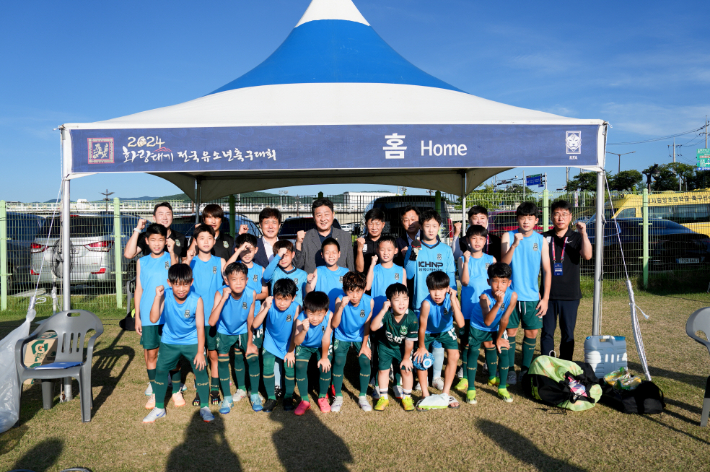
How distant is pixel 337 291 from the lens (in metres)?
3.78

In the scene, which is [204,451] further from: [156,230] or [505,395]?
[505,395]

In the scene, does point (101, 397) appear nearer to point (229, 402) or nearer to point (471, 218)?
point (229, 402)

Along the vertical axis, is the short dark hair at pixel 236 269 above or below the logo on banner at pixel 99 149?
→ below

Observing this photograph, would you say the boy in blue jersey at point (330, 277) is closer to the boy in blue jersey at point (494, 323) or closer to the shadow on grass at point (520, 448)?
the boy in blue jersey at point (494, 323)

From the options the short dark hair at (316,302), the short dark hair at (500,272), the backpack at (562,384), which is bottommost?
the backpack at (562,384)

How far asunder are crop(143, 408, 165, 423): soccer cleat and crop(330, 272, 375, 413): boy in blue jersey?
1.33 metres

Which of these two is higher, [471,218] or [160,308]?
[471,218]

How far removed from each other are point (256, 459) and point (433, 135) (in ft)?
9.36

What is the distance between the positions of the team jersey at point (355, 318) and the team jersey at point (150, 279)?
149cm

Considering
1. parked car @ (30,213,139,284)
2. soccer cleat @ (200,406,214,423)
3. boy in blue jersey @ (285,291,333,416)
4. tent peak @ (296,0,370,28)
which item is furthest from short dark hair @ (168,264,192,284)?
parked car @ (30,213,139,284)

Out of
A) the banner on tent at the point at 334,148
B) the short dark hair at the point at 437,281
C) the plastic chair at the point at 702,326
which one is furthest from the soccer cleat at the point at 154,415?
the plastic chair at the point at 702,326

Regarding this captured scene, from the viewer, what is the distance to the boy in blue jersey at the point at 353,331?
3.53 meters

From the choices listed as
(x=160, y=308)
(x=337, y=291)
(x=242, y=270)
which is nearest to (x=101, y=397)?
(x=160, y=308)

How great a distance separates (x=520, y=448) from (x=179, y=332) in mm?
2592
